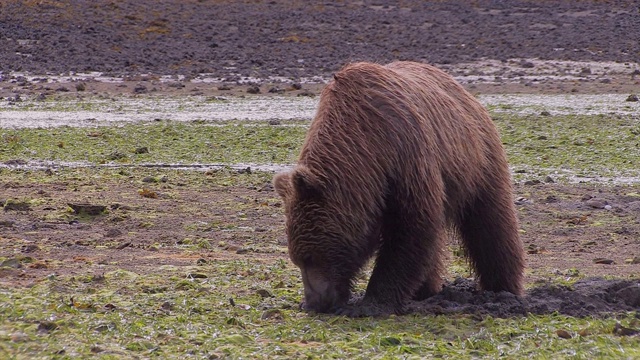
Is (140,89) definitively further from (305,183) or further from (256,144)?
(305,183)

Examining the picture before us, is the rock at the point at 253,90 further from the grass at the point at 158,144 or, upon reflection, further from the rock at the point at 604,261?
the rock at the point at 604,261

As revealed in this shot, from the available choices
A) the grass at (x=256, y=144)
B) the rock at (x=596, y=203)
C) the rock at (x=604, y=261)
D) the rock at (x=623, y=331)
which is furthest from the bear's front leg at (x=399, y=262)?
the grass at (x=256, y=144)

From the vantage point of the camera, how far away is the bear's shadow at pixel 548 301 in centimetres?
723

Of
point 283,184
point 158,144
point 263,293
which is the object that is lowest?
point 158,144

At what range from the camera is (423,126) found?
719 centimetres

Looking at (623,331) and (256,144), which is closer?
(623,331)

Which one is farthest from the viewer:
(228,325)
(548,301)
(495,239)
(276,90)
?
(276,90)

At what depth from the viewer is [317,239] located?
6855 millimetres

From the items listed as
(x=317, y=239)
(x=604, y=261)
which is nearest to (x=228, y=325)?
(x=317, y=239)

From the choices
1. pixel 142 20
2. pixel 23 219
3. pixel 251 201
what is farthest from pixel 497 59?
pixel 23 219

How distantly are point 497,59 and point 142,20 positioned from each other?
402 inches

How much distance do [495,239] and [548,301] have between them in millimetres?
738

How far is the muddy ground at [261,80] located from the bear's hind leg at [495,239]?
20 cm

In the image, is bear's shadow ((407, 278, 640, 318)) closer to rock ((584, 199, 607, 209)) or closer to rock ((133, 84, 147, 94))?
rock ((584, 199, 607, 209))
